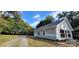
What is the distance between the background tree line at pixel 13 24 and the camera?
273cm

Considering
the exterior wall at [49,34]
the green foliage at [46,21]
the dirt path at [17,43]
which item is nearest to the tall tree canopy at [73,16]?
the green foliage at [46,21]

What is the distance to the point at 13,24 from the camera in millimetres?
2758

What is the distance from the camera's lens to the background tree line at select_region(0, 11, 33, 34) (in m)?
2.73

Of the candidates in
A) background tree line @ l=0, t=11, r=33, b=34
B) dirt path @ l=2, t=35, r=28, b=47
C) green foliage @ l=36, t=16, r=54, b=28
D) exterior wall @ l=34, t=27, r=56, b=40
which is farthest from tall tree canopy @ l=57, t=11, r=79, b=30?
dirt path @ l=2, t=35, r=28, b=47

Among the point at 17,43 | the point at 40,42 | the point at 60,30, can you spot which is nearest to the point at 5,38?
the point at 17,43

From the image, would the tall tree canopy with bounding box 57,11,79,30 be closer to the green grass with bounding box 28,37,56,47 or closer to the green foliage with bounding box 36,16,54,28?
the green foliage with bounding box 36,16,54,28

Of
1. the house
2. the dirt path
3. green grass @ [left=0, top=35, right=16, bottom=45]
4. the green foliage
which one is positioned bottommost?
the dirt path

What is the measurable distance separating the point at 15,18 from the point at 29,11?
308 millimetres

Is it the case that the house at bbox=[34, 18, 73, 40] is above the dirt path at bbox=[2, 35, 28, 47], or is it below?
above

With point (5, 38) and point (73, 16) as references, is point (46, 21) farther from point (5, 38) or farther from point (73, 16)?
point (5, 38)
